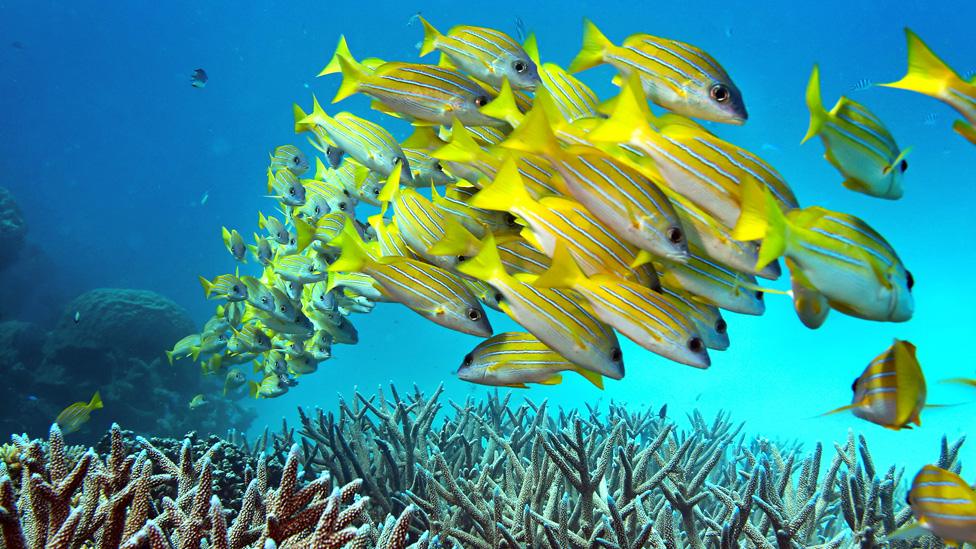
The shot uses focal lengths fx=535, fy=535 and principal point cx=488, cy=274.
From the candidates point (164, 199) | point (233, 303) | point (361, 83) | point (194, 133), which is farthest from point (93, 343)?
point (194, 133)

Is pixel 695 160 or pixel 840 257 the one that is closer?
pixel 840 257

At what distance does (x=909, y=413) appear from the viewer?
166 centimetres

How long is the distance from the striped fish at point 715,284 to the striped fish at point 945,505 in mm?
742

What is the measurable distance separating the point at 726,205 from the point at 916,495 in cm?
117

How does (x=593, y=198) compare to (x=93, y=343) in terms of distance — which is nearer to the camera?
(x=593, y=198)

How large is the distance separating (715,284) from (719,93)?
73 centimetres

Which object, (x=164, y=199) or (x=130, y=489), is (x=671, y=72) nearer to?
(x=130, y=489)

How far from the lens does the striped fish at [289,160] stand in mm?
5430

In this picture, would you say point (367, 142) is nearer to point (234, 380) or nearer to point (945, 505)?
point (945, 505)

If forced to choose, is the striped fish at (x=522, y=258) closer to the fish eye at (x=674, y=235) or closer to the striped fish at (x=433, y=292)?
the striped fish at (x=433, y=292)

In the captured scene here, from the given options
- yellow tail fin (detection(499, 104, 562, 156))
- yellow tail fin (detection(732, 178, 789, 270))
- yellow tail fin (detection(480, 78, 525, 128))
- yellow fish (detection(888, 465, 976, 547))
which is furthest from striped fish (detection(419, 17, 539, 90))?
yellow fish (detection(888, 465, 976, 547))

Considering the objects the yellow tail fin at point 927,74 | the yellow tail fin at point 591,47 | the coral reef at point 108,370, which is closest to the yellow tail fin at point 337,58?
the yellow tail fin at point 591,47

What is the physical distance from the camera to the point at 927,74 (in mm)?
1579

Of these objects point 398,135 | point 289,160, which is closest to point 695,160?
point 289,160
